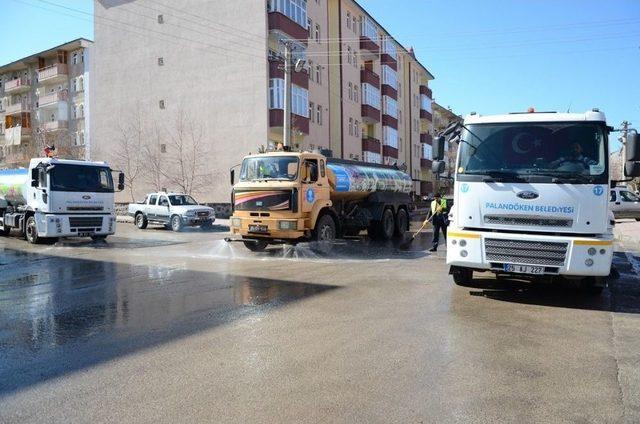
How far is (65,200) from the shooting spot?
17.5 m

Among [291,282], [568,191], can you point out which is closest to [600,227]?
[568,191]

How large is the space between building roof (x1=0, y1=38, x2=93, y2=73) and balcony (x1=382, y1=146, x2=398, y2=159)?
29.6 metres

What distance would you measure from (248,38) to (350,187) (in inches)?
804

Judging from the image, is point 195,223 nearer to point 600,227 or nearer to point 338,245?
point 338,245

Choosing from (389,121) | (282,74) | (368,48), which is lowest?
(282,74)

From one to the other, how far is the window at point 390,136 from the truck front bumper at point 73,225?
128 ft

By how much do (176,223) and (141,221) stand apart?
9.53 ft

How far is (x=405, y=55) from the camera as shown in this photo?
64.7 meters

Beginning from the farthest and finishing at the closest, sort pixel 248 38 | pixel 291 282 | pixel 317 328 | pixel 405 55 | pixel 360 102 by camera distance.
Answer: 1. pixel 405 55
2. pixel 360 102
3. pixel 248 38
4. pixel 291 282
5. pixel 317 328

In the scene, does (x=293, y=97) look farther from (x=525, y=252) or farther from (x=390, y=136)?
(x=525, y=252)

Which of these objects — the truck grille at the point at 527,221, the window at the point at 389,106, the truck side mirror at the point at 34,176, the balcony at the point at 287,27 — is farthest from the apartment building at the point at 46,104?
the truck grille at the point at 527,221

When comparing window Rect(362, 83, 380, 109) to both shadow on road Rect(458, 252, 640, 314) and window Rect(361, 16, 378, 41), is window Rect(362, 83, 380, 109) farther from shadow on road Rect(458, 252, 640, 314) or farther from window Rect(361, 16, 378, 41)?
shadow on road Rect(458, 252, 640, 314)

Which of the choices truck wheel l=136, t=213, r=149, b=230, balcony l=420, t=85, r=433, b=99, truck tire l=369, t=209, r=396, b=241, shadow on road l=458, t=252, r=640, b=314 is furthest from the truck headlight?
balcony l=420, t=85, r=433, b=99

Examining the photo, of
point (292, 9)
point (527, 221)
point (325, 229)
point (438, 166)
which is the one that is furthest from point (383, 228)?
point (292, 9)
